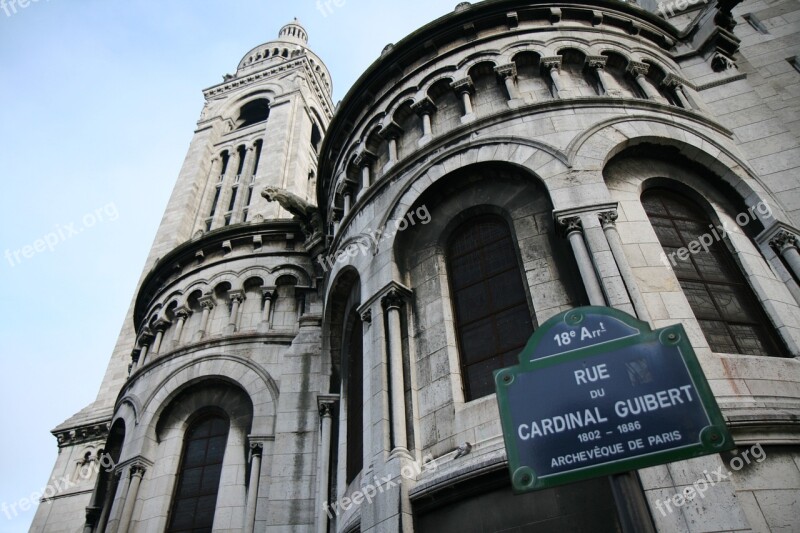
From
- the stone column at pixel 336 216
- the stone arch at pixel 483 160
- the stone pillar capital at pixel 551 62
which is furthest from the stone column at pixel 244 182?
the stone pillar capital at pixel 551 62

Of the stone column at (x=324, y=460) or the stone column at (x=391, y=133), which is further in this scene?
the stone column at (x=391, y=133)

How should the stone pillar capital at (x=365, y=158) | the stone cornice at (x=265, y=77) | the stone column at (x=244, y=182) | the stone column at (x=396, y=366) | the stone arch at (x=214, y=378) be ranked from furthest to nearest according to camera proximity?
the stone cornice at (x=265, y=77) → the stone column at (x=244, y=182) → the stone arch at (x=214, y=378) → the stone pillar capital at (x=365, y=158) → the stone column at (x=396, y=366)

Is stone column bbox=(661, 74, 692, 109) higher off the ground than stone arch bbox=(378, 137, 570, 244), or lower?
higher

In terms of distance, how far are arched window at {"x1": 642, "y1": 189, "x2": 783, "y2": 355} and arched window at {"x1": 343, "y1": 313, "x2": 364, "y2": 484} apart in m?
6.59

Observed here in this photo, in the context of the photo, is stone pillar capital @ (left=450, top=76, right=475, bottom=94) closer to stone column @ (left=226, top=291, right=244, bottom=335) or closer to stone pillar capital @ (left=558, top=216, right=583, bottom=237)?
stone pillar capital @ (left=558, top=216, right=583, bottom=237)

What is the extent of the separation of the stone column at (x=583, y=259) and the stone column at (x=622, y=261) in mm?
395

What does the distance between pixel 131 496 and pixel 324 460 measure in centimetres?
617

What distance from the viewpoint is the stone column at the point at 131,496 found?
15.2 m

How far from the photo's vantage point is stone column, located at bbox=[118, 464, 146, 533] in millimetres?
15188

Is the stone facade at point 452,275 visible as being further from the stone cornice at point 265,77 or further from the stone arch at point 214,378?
the stone cornice at point 265,77

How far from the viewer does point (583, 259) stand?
9.65 metres

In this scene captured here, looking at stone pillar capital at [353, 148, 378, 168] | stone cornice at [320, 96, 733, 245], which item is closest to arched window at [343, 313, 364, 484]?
stone cornice at [320, 96, 733, 245]

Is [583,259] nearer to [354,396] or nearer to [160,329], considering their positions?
[354,396]

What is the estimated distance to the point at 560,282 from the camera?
10.2m
